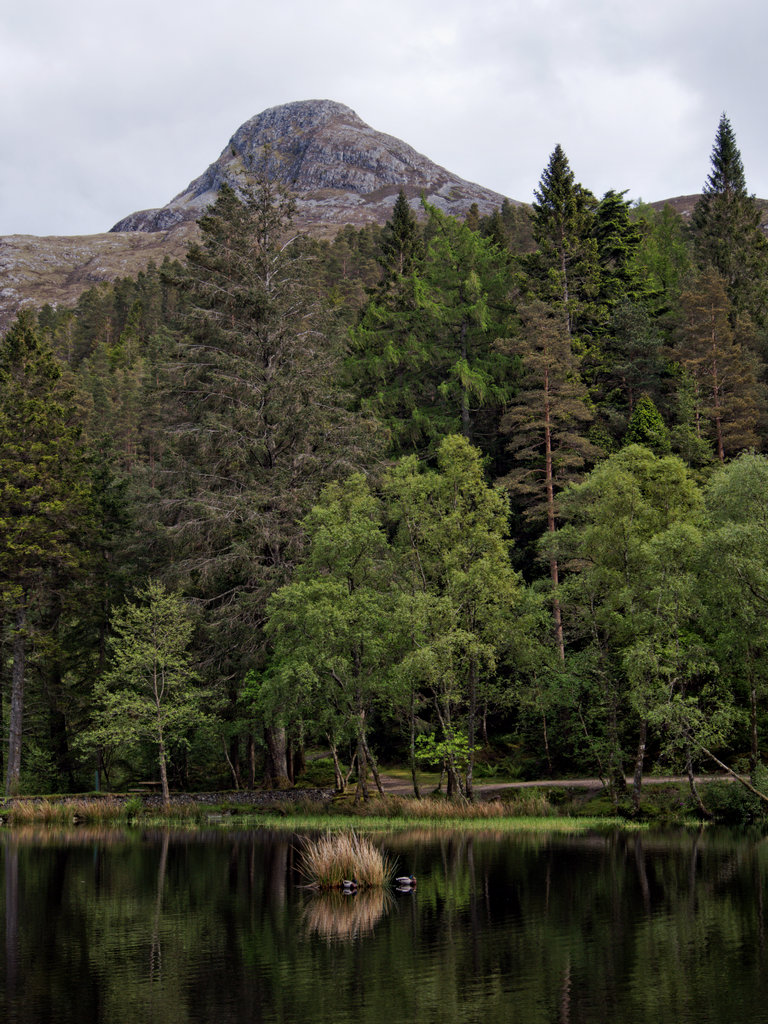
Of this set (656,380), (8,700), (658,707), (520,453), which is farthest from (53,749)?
(656,380)

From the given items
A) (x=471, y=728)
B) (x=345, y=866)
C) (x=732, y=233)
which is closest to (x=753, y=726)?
(x=471, y=728)

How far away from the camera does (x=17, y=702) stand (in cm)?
4244

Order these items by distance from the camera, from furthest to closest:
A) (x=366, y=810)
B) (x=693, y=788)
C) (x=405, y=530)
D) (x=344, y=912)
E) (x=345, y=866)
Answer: (x=405, y=530)
(x=366, y=810)
(x=693, y=788)
(x=345, y=866)
(x=344, y=912)

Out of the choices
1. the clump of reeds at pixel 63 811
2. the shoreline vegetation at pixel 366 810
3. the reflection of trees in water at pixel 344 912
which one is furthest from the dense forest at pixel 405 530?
the reflection of trees in water at pixel 344 912

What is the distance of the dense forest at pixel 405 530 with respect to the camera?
1366 inches

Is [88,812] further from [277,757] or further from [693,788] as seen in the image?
[693,788]

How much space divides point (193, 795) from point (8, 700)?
20.3 metres

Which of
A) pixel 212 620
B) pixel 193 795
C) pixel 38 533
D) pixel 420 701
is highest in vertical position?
pixel 38 533

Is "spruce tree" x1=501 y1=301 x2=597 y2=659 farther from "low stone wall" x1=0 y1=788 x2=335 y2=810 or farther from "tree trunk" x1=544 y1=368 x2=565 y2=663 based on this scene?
"low stone wall" x1=0 y1=788 x2=335 y2=810

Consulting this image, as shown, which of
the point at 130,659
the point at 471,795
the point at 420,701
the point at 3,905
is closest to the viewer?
the point at 3,905

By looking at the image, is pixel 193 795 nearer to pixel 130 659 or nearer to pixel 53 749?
pixel 130 659

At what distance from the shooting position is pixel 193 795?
3978 cm

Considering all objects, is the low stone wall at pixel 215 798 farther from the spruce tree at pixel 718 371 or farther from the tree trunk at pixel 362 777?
the spruce tree at pixel 718 371

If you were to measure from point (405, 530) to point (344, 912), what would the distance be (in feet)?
71.5
